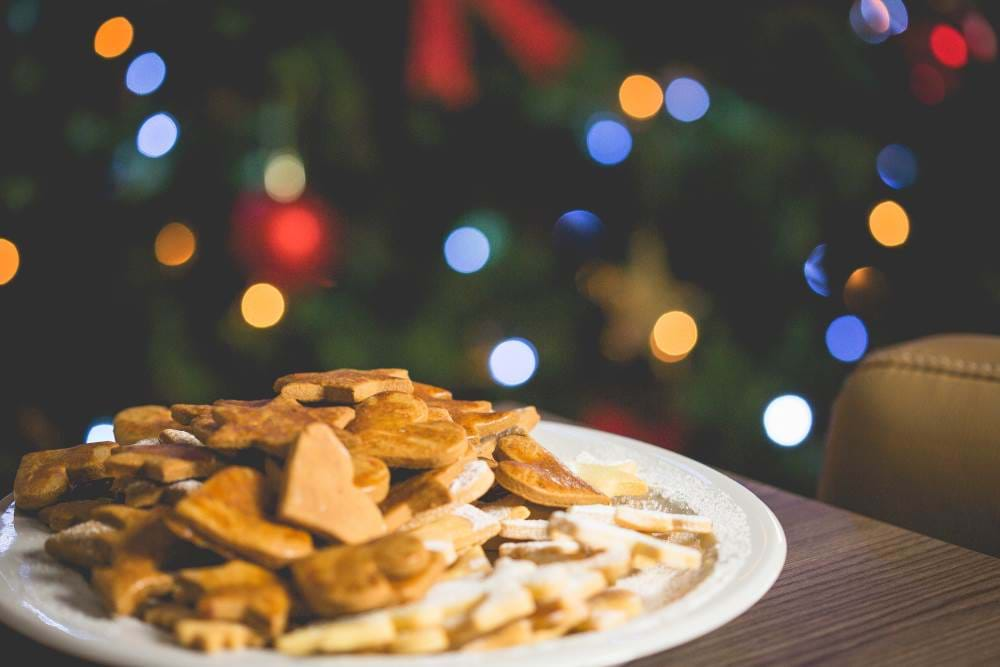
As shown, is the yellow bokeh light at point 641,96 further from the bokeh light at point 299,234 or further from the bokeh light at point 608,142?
the bokeh light at point 299,234

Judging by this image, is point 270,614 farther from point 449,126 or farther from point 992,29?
point 992,29

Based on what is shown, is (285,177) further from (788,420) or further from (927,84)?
(927,84)

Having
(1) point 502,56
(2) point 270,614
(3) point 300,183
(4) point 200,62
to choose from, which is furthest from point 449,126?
(2) point 270,614

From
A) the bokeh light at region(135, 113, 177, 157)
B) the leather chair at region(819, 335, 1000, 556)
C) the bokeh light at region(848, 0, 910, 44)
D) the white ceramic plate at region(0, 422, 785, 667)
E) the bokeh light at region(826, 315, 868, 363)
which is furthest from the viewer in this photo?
the bokeh light at region(826, 315, 868, 363)

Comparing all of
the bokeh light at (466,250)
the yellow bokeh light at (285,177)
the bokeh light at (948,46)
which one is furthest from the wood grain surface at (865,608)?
the bokeh light at (948,46)

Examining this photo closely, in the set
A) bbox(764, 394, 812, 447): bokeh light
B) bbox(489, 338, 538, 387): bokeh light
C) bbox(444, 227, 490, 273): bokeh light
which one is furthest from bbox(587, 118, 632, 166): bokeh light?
bbox(764, 394, 812, 447): bokeh light

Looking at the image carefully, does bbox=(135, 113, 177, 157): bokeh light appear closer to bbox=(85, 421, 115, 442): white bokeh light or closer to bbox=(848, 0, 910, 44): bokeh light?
bbox=(85, 421, 115, 442): white bokeh light
